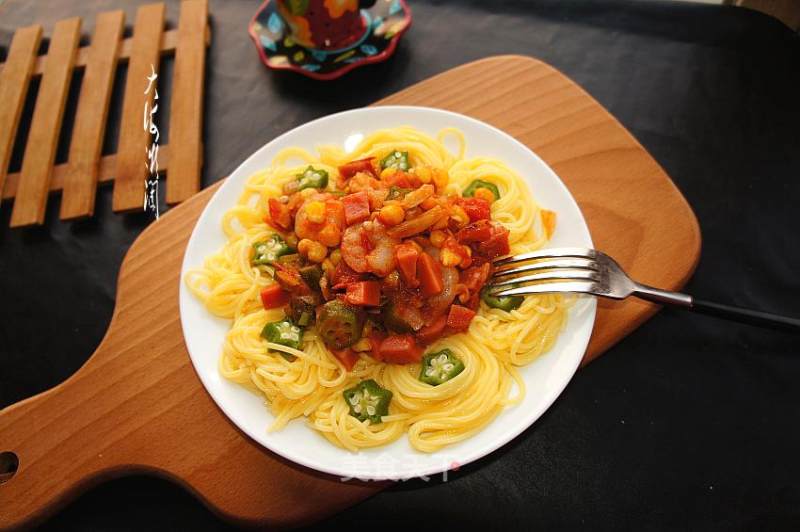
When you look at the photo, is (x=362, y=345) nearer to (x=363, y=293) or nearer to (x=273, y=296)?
(x=363, y=293)

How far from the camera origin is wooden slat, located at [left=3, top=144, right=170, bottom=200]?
16.5 feet

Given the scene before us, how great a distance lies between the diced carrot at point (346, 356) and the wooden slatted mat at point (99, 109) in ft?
7.05

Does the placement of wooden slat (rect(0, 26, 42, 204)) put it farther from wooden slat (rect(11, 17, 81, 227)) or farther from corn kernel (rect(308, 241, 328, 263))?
corn kernel (rect(308, 241, 328, 263))

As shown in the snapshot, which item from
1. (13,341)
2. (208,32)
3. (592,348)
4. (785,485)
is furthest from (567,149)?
(13,341)

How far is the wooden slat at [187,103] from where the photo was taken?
484cm

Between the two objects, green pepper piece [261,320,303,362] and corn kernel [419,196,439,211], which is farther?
green pepper piece [261,320,303,362]

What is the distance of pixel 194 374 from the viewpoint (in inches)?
148

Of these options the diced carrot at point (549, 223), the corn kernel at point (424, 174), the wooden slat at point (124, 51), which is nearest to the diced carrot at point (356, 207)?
the corn kernel at point (424, 174)

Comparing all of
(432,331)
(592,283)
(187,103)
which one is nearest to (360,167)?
(432,331)

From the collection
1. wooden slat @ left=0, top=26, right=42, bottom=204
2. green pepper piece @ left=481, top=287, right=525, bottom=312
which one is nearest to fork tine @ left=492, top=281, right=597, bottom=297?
green pepper piece @ left=481, top=287, right=525, bottom=312

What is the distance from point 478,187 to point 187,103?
2.92m

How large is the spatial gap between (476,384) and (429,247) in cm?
87

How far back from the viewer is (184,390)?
370 centimetres

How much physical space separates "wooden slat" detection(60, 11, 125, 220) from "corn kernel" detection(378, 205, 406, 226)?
9.44 feet
